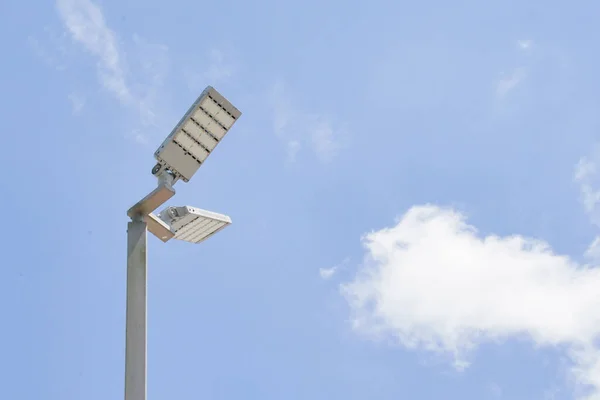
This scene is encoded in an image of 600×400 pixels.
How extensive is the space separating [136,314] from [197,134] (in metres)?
1.92

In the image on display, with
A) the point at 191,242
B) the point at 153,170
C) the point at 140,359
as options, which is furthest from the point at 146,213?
the point at 140,359

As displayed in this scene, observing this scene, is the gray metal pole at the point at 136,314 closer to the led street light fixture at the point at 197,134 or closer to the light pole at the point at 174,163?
the light pole at the point at 174,163

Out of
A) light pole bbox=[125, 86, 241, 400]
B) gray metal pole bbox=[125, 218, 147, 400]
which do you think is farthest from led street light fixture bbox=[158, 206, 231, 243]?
gray metal pole bbox=[125, 218, 147, 400]

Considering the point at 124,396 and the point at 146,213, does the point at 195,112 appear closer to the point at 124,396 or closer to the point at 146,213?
the point at 146,213

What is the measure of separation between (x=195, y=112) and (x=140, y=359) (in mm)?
2473

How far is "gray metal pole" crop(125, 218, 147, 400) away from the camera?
6734 millimetres

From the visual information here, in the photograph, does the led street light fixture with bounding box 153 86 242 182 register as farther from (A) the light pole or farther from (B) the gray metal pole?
(B) the gray metal pole

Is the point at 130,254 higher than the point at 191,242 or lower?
lower

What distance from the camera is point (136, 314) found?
703cm

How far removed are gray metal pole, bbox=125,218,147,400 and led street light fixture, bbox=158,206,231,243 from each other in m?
0.44

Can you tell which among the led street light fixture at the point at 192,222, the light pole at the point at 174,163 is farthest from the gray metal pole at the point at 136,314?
the led street light fixture at the point at 192,222

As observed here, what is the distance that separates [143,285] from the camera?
7238 mm

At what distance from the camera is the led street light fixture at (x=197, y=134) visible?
7465 millimetres

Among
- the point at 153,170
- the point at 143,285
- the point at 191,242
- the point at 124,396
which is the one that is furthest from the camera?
the point at 191,242
